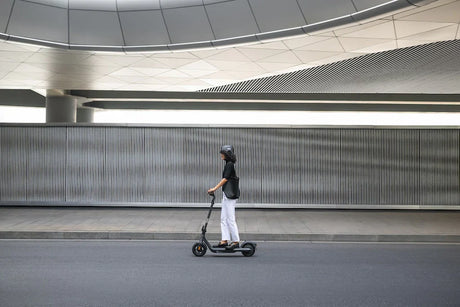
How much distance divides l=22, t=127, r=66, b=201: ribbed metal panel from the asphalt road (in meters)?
5.69

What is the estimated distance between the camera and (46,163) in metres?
13.9

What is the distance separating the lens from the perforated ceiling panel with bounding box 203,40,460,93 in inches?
472

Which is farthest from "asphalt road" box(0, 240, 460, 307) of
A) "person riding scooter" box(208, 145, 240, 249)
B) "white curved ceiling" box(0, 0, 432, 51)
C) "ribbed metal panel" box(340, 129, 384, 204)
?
"white curved ceiling" box(0, 0, 432, 51)

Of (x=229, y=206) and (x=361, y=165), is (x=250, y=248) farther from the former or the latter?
(x=361, y=165)

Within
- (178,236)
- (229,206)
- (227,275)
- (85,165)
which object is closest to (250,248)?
(229,206)

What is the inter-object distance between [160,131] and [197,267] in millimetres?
8107

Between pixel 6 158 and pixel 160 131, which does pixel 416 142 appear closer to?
pixel 160 131

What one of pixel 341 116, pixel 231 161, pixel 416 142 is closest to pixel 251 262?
pixel 231 161

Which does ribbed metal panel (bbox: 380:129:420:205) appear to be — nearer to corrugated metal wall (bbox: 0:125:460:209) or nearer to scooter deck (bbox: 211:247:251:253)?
corrugated metal wall (bbox: 0:125:460:209)

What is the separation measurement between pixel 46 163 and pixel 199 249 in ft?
29.1

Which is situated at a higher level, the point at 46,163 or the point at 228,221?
the point at 46,163

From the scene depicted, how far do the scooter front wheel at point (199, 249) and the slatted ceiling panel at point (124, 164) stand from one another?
6.94 m

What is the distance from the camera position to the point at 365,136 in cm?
1370

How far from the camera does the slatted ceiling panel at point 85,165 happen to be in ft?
45.4
